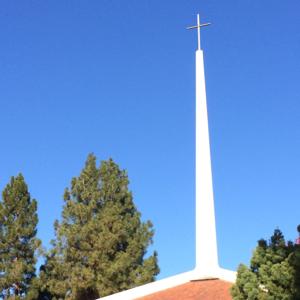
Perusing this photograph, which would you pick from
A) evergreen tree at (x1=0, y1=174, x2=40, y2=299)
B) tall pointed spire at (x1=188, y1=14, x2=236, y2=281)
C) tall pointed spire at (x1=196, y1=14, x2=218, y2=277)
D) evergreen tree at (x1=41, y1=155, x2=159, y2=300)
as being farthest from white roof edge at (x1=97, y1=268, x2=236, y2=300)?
evergreen tree at (x1=0, y1=174, x2=40, y2=299)

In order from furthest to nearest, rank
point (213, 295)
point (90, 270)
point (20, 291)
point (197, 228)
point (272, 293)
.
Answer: point (20, 291) → point (90, 270) → point (197, 228) → point (213, 295) → point (272, 293)

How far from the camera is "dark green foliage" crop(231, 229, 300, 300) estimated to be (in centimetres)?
1171

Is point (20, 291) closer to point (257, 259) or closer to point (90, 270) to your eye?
point (90, 270)

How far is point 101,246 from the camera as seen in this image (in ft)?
106

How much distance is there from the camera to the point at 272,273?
39.5ft

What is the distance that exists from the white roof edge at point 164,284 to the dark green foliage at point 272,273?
11.3 metres

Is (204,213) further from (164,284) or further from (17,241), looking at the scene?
(17,241)

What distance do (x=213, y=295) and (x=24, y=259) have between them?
15367mm

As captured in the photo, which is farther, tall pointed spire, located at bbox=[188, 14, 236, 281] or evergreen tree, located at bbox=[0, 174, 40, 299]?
evergreen tree, located at bbox=[0, 174, 40, 299]

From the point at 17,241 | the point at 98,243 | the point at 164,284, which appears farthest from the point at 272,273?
the point at 17,241

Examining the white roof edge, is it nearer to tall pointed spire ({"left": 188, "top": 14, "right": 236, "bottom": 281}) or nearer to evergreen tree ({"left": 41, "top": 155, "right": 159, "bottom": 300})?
tall pointed spire ({"left": 188, "top": 14, "right": 236, "bottom": 281})

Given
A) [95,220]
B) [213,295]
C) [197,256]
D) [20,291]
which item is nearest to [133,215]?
[95,220]

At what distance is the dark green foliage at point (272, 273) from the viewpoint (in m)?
11.7

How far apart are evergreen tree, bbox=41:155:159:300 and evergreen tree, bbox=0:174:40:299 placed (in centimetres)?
109
